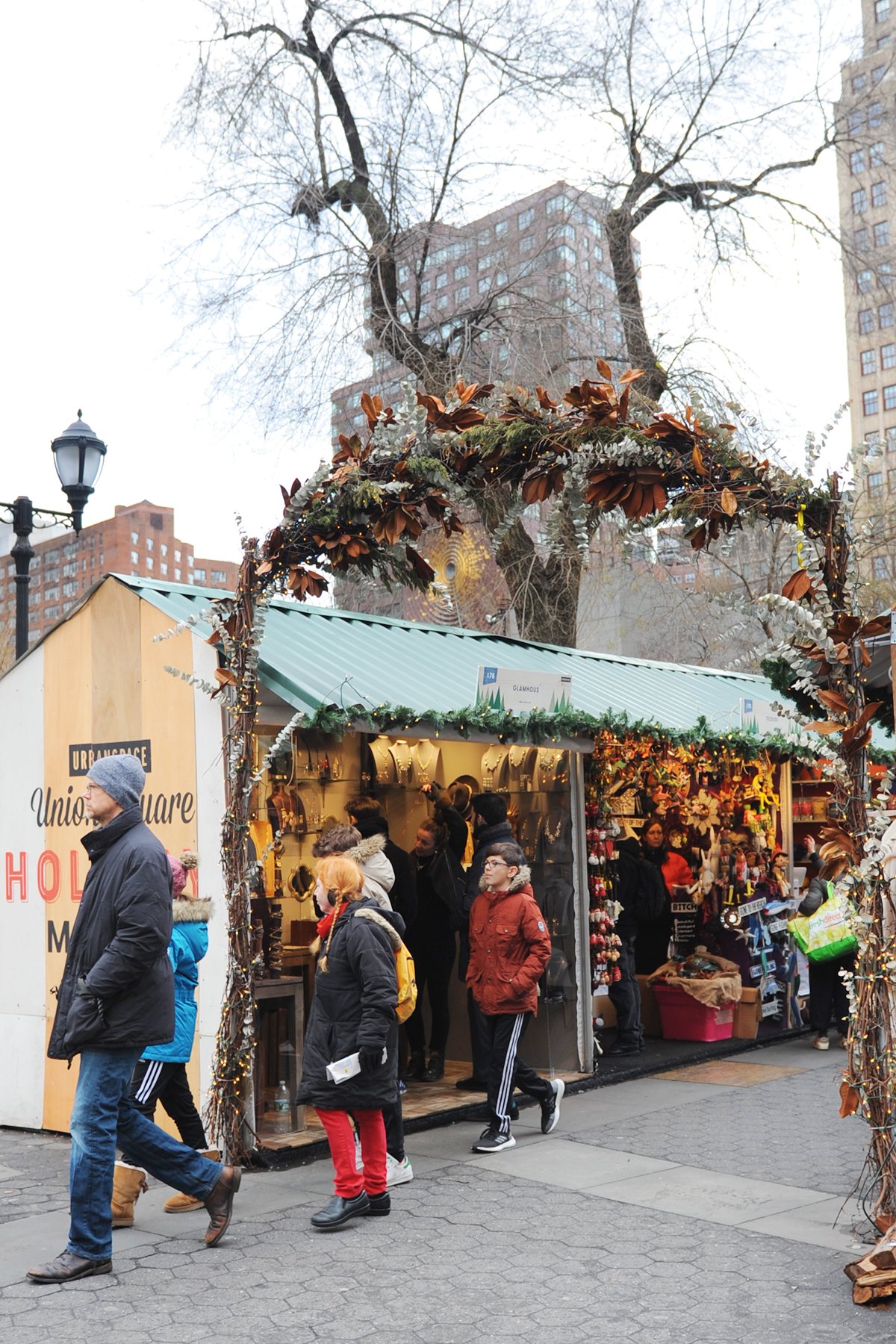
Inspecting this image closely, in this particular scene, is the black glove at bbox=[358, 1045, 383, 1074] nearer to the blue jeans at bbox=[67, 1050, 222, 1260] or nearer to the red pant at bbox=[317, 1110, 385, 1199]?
the red pant at bbox=[317, 1110, 385, 1199]

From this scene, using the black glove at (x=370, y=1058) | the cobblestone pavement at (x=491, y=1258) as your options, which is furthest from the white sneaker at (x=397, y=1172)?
the black glove at (x=370, y=1058)

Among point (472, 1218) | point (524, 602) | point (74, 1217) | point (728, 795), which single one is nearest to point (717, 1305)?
point (472, 1218)

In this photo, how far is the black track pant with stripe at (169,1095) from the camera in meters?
6.13

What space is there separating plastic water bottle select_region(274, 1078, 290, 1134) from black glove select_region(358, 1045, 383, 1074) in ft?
6.94

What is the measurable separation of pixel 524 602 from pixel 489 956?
26.4 ft

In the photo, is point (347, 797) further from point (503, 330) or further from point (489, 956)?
point (503, 330)

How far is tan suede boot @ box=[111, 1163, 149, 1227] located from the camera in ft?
19.7

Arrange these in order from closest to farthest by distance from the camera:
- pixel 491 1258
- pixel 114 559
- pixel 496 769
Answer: pixel 491 1258
pixel 496 769
pixel 114 559

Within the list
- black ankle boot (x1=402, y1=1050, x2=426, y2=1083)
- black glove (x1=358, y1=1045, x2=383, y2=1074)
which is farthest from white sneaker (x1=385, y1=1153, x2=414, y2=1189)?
black ankle boot (x1=402, y1=1050, x2=426, y2=1083)

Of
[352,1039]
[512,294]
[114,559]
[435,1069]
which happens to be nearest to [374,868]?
[352,1039]

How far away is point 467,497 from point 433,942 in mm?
4031

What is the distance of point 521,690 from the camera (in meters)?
8.59

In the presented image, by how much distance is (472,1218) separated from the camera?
6.05 metres

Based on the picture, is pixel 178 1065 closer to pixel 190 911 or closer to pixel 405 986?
pixel 190 911
